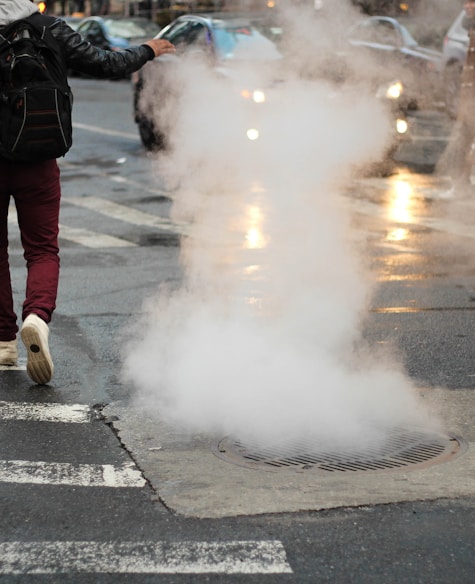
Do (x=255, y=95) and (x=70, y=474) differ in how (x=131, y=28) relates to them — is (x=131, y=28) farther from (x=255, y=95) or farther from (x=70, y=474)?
(x=70, y=474)

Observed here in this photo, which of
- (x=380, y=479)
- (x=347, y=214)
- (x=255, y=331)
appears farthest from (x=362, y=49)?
(x=380, y=479)

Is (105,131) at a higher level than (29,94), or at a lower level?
lower

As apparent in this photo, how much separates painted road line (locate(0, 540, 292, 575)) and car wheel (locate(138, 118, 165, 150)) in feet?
32.3

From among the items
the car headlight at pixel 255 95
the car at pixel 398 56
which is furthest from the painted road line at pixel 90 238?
the car at pixel 398 56

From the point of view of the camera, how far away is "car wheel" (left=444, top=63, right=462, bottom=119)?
41.5ft

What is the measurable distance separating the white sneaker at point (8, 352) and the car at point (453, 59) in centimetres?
685

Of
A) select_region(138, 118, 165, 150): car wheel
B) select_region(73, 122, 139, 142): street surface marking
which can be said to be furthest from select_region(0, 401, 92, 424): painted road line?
select_region(73, 122, 139, 142): street surface marking

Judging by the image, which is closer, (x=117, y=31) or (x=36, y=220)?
(x=36, y=220)

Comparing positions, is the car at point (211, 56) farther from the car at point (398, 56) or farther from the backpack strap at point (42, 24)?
the backpack strap at point (42, 24)

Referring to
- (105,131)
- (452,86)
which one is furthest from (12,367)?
(105,131)

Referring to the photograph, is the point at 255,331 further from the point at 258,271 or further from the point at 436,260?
the point at 436,260

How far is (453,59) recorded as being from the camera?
41.8ft

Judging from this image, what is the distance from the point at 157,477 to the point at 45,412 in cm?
95

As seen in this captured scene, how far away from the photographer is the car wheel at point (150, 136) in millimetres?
13570
